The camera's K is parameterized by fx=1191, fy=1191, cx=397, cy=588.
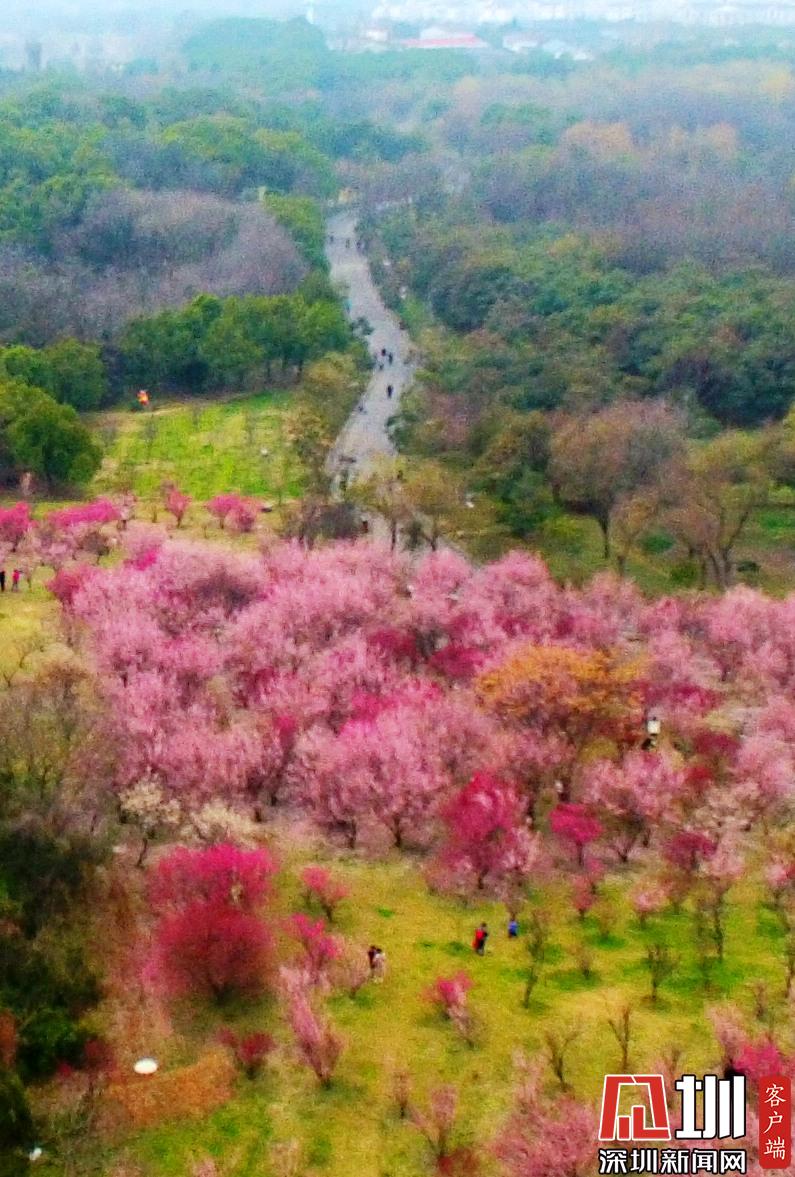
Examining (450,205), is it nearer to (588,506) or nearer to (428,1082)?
(588,506)

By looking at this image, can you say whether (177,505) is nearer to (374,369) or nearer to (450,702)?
(450,702)

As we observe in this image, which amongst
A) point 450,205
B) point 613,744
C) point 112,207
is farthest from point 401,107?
point 613,744

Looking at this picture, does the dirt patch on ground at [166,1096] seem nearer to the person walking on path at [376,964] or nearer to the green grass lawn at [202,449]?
the person walking on path at [376,964]

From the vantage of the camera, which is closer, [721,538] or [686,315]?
[721,538]

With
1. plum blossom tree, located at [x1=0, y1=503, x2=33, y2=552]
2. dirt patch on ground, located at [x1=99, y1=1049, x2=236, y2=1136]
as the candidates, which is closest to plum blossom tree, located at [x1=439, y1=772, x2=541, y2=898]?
dirt patch on ground, located at [x1=99, y1=1049, x2=236, y2=1136]

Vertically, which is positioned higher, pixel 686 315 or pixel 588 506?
pixel 686 315

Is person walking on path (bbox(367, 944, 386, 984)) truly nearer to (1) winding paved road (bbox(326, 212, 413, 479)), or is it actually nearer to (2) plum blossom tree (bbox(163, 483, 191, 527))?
(2) plum blossom tree (bbox(163, 483, 191, 527))

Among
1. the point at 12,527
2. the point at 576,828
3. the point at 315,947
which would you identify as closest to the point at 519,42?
the point at 12,527
